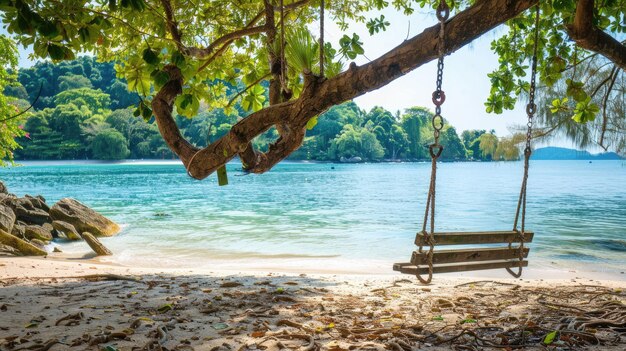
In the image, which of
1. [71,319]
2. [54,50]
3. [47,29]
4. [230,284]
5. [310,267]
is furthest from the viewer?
[310,267]

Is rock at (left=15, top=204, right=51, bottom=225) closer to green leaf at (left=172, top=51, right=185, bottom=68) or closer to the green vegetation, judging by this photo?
the green vegetation

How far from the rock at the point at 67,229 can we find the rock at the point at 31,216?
54.1 inches

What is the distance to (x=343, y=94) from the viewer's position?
3.88m

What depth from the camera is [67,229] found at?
1278 centimetres

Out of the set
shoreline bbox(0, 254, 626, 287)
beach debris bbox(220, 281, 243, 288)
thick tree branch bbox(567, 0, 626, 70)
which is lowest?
shoreline bbox(0, 254, 626, 287)

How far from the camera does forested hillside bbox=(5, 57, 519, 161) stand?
83.1m

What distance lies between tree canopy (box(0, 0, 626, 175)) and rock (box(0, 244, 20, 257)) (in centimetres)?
489

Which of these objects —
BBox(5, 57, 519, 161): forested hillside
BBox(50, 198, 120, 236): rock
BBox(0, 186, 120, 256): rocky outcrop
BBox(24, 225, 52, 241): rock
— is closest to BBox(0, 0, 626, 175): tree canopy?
BBox(0, 186, 120, 256): rocky outcrop

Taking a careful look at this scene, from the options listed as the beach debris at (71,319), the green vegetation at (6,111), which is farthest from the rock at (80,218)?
the beach debris at (71,319)

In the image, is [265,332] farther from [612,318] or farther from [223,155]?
[612,318]

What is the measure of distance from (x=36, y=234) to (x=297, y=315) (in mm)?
10232

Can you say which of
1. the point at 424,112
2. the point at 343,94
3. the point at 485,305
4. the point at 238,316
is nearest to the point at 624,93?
the point at 485,305

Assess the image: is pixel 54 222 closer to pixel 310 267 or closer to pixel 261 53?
pixel 310 267

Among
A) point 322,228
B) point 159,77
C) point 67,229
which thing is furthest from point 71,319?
point 322,228
